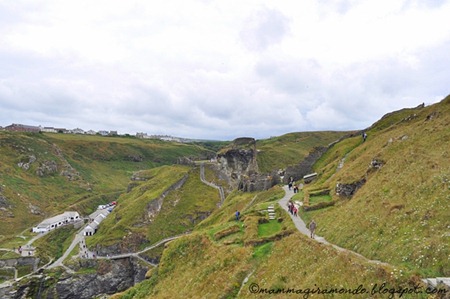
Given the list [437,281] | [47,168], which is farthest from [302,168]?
[47,168]

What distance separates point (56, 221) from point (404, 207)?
4707 inches

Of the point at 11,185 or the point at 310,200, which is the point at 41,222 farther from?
the point at 310,200

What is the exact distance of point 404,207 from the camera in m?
27.2

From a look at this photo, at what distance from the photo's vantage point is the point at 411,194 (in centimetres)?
2881

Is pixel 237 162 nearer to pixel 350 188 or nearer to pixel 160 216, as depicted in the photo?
pixel 160 216

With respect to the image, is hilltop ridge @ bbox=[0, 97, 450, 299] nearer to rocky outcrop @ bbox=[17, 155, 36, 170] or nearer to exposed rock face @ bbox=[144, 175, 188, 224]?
exposed rock face @ bbox=[144, 175, 188, 224]

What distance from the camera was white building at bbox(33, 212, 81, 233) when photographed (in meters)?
115

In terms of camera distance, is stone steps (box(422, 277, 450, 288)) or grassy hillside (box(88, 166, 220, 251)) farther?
grassy hillside (box(88, 166, 220, 251))

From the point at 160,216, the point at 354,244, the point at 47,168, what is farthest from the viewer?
the point at 47,168

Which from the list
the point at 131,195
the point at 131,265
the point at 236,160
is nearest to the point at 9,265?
the point at 131,265

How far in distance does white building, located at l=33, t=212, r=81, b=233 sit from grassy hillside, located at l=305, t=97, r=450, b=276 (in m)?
103

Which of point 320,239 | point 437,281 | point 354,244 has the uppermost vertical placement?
point 437,281

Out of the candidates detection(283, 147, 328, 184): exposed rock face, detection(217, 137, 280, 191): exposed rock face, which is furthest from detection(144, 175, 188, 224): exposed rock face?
detection(283, 147, 328, 184): exposed rock face

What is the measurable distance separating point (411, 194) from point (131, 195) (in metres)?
122
